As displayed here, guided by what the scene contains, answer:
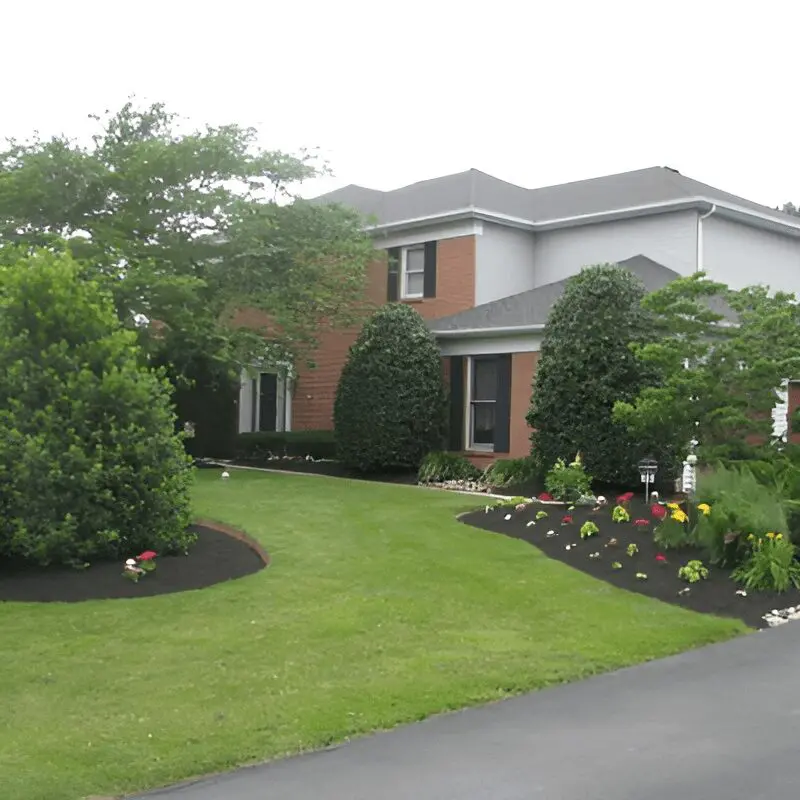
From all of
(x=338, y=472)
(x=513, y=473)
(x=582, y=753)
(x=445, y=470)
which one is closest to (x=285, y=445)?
(x=338, y=472)

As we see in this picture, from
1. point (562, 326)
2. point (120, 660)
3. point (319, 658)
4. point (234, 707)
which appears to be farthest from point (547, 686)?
point (562, 326)

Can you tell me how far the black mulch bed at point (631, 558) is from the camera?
857cm

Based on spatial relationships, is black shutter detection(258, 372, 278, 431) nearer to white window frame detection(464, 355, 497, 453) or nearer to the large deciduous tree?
white window frame detection(464, 355, 497, 453)

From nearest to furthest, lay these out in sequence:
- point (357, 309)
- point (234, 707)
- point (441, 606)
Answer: point (234, 707)
point (441, 606)
point (357, 309)

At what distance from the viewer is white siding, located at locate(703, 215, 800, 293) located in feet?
68.7

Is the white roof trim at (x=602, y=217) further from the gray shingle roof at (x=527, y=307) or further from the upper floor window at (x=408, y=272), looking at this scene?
the gray shingle roof at (x=527, y=307)

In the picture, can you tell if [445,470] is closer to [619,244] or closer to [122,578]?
[619,244]

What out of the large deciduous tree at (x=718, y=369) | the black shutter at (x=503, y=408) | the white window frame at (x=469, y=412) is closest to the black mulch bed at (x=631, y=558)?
the large deciduous tree at (x=718, y=369)

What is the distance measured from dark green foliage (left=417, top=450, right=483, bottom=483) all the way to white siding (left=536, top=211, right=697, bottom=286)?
5484mm

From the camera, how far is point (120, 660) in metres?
6.63

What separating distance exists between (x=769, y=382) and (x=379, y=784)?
9.02 meters

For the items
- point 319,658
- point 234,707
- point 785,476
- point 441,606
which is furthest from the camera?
point 785,476

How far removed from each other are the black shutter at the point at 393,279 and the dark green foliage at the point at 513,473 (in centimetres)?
767

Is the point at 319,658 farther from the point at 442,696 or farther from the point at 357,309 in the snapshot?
the point at 357,309
